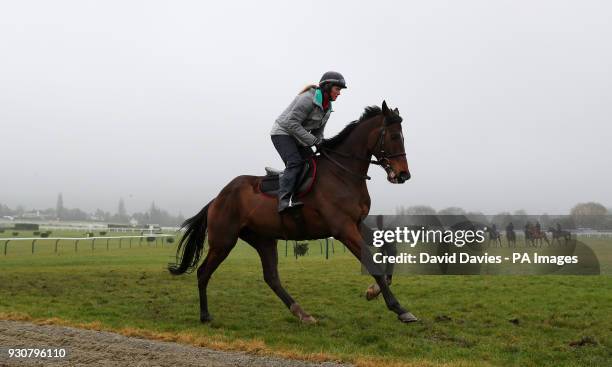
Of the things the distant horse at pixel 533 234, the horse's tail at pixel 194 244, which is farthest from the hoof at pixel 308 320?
the distant horse at pixel 533 234

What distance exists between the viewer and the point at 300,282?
45.9ft

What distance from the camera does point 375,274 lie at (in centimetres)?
686

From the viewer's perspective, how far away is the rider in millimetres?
7754

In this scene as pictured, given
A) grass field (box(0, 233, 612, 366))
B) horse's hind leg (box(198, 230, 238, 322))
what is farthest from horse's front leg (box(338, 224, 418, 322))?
horse's hind leg (box(198, 230, 238, 322))

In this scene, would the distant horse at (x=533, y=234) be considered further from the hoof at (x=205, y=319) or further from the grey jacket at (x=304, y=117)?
the hoof at (x=205, y=319)

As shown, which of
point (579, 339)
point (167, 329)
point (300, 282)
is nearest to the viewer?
point (579, 339)

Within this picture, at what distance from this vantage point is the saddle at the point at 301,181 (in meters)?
7.74

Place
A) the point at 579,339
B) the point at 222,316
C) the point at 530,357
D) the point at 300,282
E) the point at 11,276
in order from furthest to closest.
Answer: the point at 11,276 < the point at 300,282 < the point at 222,316 < the point at 579,339 < the point at 530,357

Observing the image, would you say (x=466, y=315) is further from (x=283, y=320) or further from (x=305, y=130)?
(x=305, y=130)

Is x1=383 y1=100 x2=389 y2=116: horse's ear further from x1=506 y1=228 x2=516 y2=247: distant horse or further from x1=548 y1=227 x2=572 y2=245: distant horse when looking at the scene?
x1=506 y1=228 x2=516 y2=247: distant horse

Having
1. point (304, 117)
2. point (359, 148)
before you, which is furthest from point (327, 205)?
point (304, 117)

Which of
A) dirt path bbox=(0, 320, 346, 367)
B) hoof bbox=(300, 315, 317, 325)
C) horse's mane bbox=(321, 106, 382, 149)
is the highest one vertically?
horse's mane bbox=(321, 106, 382, 149)

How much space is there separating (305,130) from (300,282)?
703 centimetres

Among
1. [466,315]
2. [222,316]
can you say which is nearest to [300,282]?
[222,316]
